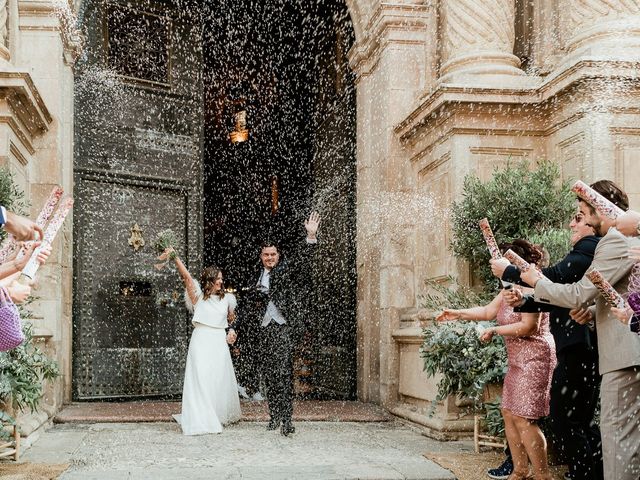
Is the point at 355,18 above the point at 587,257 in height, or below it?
above

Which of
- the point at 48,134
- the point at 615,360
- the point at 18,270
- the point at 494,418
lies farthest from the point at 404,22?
the point at 18,270

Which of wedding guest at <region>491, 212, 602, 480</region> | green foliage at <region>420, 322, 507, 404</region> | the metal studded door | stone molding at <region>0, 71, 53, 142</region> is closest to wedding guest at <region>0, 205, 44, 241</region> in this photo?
wedding guest at <region>491, 212, 602, 480</region>

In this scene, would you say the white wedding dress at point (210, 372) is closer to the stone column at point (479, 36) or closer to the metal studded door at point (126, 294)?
the metal studded door at point (126, 294)

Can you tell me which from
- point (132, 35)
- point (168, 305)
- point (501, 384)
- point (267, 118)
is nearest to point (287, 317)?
point (501, 384)

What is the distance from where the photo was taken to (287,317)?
9070mm

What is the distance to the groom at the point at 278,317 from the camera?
29.4 feet

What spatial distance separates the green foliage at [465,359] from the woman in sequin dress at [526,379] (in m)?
1.16

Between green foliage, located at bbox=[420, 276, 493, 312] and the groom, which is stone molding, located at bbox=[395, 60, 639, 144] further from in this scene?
the groom

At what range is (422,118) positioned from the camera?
1016cm

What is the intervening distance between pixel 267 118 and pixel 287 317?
36.1 feet

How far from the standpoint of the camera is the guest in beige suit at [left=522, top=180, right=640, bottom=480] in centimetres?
471

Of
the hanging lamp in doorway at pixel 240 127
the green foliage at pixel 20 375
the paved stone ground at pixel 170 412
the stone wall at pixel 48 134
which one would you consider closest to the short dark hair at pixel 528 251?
the green foliage at pixel 20 375

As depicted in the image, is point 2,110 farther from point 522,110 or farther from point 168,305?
point 522,110

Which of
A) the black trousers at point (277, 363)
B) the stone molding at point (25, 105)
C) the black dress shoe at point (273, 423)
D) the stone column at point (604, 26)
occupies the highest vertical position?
the stone column at point (604, 26)
